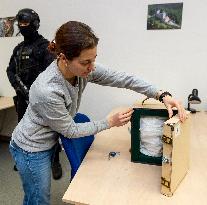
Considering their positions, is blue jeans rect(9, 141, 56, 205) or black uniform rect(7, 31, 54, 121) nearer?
blue jeans rect(9, 141, 56, 205)

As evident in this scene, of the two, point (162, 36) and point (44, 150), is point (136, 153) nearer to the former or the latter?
point (44, 150)

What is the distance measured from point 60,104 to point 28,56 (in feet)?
4.21

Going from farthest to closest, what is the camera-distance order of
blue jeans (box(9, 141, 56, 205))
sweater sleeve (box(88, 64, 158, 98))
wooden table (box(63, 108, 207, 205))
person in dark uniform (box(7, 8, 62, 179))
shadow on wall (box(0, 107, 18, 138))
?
shadow on wall (box(0, 107, 18, 138)) → person in dark uniform (box(7, 8, 62, 179)) → sweater sleeve (box(88, 64, 158, 98)) → blue jeans (box(9, 141, 56, 205)) → wooden table (box(63, 108, 207, 205))

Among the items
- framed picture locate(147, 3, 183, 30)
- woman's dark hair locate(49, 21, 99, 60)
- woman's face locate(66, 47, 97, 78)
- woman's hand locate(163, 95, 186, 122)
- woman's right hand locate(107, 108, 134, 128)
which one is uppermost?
framed picture locate(147, 3, 183, 30)

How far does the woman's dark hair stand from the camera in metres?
1.08

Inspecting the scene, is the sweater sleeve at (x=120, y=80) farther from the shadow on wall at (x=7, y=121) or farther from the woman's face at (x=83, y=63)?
the shadow on wall at (x=7, y=121)

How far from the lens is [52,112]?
1.16 m

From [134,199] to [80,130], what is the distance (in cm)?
38

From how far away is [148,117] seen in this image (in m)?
1.21

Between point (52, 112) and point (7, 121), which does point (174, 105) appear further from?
point (7, 121)

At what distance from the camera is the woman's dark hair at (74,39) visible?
1083 millimetres

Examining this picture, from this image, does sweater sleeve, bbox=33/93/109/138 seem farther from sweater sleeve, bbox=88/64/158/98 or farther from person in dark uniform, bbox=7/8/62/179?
person in dark uniform, bbox=7/8/62/179

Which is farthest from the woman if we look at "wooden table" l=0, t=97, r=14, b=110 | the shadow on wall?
the shadow on wall

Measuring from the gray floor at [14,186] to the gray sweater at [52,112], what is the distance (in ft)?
2.83
